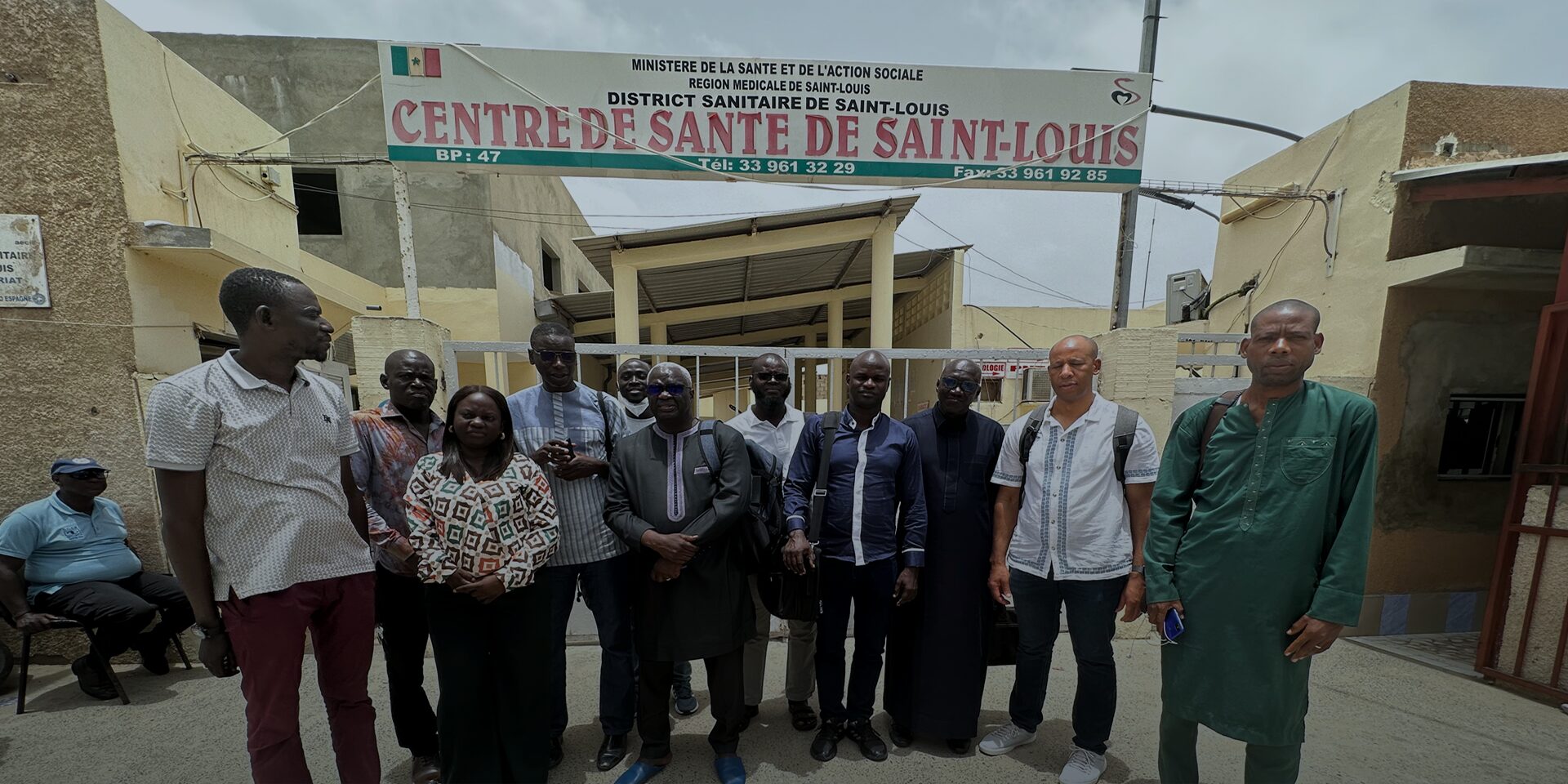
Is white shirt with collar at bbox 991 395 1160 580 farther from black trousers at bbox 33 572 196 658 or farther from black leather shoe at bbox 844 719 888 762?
black trousers at bbox 33 572 196 658

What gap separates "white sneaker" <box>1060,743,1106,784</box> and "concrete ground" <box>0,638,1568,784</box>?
80mm

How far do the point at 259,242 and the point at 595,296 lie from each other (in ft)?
16.1

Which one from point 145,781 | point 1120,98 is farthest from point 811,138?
point 145,781

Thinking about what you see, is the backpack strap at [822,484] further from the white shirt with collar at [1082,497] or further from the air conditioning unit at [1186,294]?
the air conditioning unit at [1186,294]

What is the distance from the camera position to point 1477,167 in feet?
11.3

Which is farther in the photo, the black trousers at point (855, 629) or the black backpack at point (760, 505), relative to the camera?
the black trousers at point (855, 629)

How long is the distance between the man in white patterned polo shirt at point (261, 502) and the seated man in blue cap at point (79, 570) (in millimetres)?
2372

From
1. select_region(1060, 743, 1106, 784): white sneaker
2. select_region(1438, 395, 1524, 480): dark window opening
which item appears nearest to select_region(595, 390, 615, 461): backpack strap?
select_region(1060, 743, 1106, 784): white sneaker

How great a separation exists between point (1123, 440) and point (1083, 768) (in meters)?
1.46

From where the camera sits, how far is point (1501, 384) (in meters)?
4.21

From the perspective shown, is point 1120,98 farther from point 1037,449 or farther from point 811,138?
point 1037,449

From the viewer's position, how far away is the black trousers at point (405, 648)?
91.2 inches

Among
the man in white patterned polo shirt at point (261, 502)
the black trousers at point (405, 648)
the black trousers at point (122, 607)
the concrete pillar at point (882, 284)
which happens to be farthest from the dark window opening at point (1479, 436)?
the black trousers at point (122, 607)

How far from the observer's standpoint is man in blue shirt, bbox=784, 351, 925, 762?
241 cm
